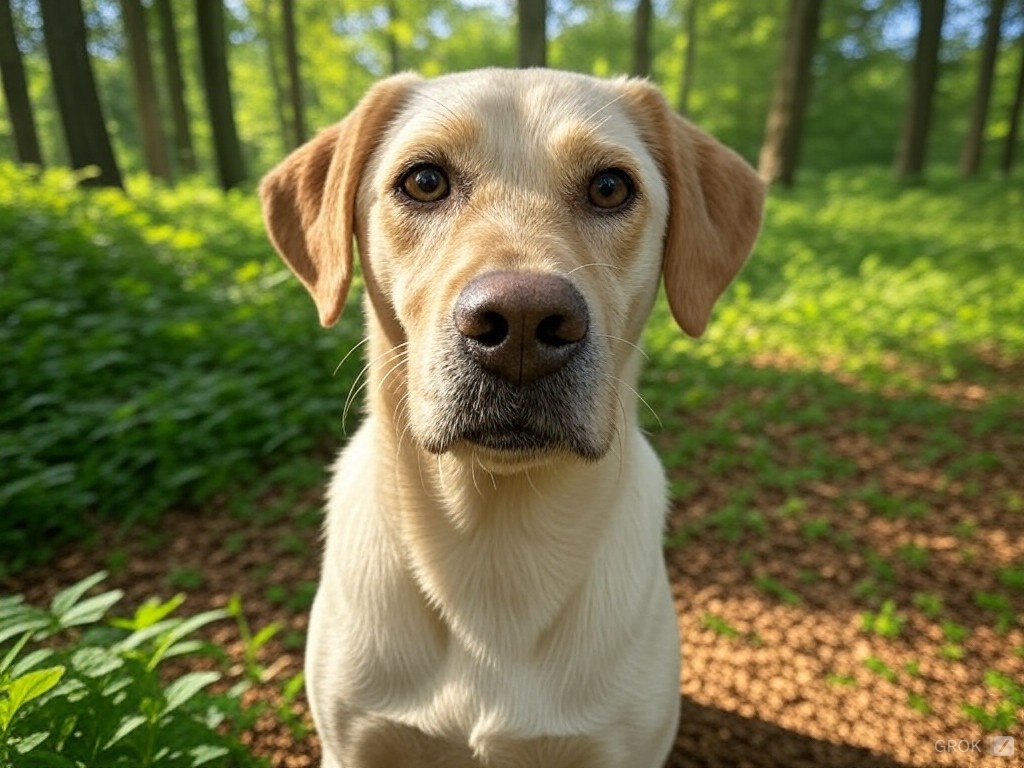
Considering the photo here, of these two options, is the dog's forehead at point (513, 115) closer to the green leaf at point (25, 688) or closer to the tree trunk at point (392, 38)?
the green leaf at point (25, 688)

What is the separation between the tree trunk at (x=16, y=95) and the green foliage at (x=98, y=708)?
6439mm

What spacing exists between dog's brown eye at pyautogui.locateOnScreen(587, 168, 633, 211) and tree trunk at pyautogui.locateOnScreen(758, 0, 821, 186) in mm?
13498

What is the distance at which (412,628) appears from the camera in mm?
1948

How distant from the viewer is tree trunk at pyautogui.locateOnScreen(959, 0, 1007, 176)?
1688 centimetres

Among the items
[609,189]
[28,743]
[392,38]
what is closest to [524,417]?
[609,189]

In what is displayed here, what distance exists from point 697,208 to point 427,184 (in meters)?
0.83

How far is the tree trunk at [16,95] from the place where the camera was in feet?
21.5

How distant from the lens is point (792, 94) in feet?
44.5

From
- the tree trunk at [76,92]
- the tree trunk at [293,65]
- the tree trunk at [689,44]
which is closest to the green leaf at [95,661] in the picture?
the tree trunk at [76,92]

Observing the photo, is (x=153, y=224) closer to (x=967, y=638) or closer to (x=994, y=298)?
(x=967, y=638)

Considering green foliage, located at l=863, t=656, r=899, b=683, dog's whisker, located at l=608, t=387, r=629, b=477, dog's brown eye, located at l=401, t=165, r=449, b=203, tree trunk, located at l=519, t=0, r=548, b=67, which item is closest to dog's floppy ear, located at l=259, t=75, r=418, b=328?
dog's brown eye, located at l=401, t=165, r=449, b=203

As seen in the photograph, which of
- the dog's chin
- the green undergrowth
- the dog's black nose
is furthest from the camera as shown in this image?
the green undergrowth

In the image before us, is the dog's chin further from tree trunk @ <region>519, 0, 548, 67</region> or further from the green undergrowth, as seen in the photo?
tree trunk @ <region>519, 0, 548, 67</region>

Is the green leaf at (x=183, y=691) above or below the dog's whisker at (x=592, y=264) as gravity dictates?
below
